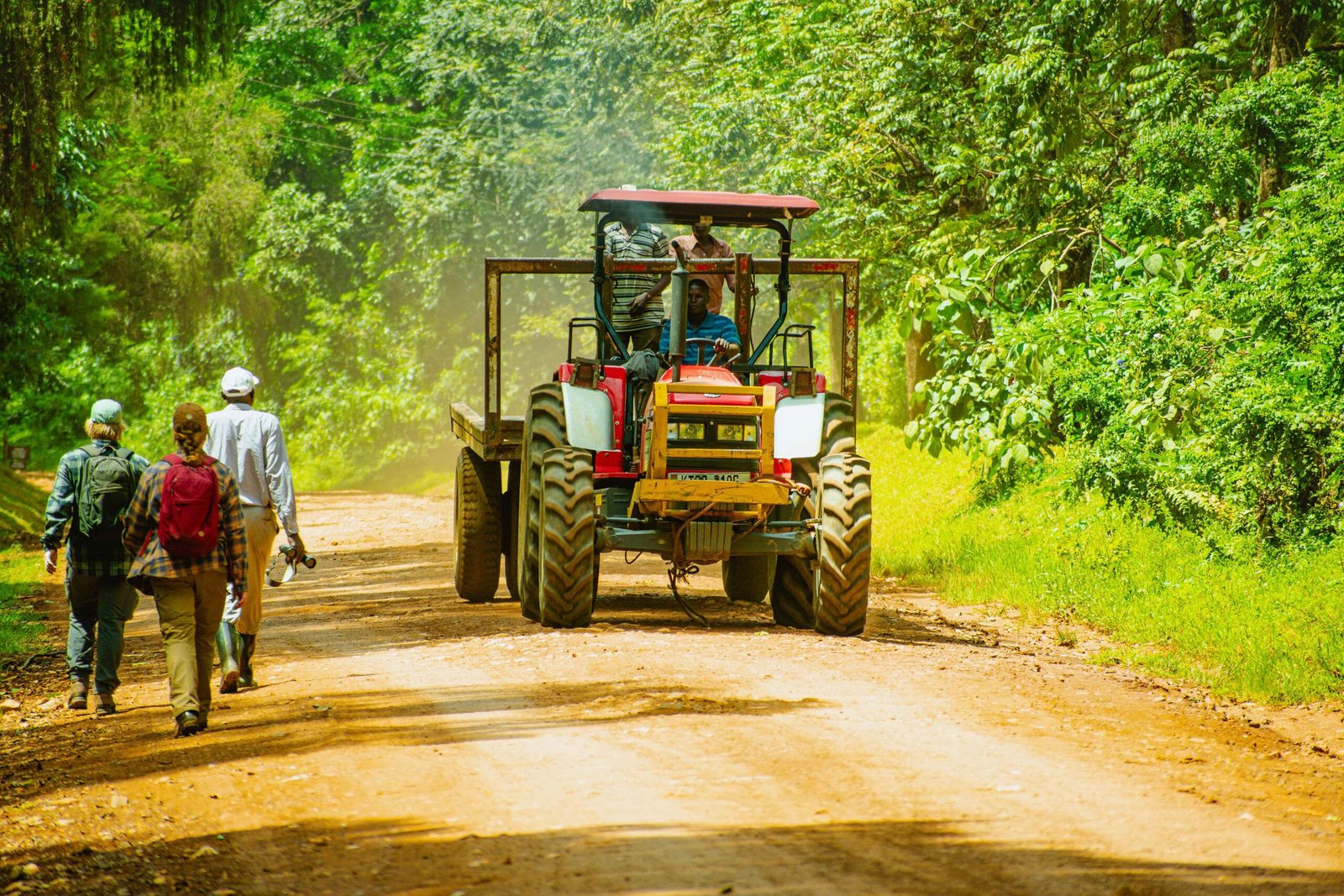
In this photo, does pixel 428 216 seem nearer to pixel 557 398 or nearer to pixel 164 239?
pixel 164 239

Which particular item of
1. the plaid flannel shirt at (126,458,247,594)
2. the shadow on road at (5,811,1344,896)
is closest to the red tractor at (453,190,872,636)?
the plaid flannel shirt at (126,458,247,594)

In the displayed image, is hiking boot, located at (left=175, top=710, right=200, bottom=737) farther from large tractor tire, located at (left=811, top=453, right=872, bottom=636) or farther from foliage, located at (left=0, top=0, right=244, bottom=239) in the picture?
foliage, located at (left=0, top=0, right=244, bottom=239)

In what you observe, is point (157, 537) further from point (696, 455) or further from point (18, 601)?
point (18, 601)

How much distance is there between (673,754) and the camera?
7.12 metres

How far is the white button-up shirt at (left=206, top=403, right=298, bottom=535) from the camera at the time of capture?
9359 mm

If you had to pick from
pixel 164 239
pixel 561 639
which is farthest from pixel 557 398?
pixel 164 239

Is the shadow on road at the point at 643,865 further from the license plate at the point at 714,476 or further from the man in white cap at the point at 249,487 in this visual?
the license plate at the point at 714,476

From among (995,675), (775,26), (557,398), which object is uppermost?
(775,26)

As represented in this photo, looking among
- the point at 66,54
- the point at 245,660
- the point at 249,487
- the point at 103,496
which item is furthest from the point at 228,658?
the point at 66,54

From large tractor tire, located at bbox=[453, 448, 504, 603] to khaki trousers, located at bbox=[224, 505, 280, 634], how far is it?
3821 mm

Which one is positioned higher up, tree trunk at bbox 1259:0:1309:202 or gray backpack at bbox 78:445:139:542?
tree trunk at bbox 1259:0:1309:202

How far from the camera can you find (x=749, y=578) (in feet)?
44.2

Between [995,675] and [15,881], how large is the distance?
5736 mm

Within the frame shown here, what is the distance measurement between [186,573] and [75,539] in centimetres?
153
